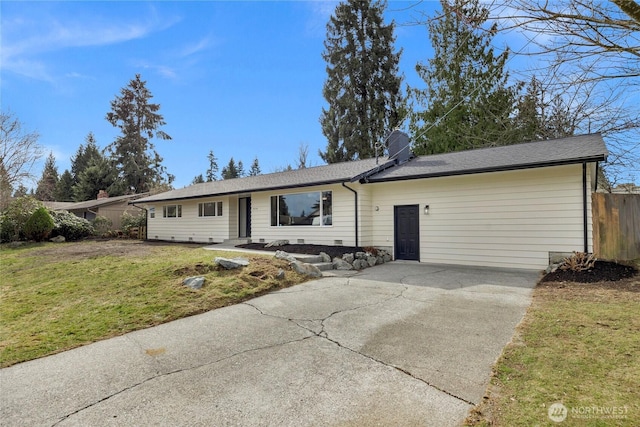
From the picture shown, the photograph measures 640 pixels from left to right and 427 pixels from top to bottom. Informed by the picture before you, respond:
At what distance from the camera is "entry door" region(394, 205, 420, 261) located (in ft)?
34.0

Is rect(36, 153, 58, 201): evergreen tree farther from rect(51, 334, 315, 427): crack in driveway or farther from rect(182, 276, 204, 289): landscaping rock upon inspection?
rect(51, 334, 315, 427): crack in driveway

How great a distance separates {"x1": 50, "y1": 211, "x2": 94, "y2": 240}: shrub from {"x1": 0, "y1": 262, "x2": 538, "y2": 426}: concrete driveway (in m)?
17.5

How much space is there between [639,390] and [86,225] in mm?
23159

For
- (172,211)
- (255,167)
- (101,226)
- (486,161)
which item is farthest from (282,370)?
(255,167)

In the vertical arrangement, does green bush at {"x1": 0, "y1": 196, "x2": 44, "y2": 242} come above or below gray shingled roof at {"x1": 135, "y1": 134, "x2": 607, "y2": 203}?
below

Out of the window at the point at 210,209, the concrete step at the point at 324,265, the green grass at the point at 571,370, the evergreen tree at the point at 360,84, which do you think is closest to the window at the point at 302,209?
the concrete step at the point at 324,265

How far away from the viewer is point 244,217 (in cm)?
1561

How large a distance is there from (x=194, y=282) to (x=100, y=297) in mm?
1627

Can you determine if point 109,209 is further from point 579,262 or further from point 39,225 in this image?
point 579,262

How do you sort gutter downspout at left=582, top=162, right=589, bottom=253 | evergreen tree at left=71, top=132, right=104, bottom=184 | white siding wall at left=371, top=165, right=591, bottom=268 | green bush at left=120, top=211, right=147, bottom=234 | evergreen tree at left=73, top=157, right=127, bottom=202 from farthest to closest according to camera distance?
1. evergreen tree at left=71, top=132, right=104, bottom=184
2. evergreen tree at left=73, top=157, right=127, bottom=202
3. green bush at left=120, top=211, right=147, bottom=234
4. white siding wall at left=371, top=165, right=591, bottom=268
5. gutter downspout at left=582, top=162, right=589, bottom=253

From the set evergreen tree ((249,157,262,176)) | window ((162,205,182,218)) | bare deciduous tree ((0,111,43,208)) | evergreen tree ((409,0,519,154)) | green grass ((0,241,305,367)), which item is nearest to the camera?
green grass ((0,241,305,367))

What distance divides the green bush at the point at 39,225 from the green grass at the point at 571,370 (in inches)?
806

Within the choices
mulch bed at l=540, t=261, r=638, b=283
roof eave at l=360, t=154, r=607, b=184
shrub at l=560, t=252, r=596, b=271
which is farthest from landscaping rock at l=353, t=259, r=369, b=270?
shrub at l=560, t=252, r=596, b=271

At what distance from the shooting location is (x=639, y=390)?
250 cm
